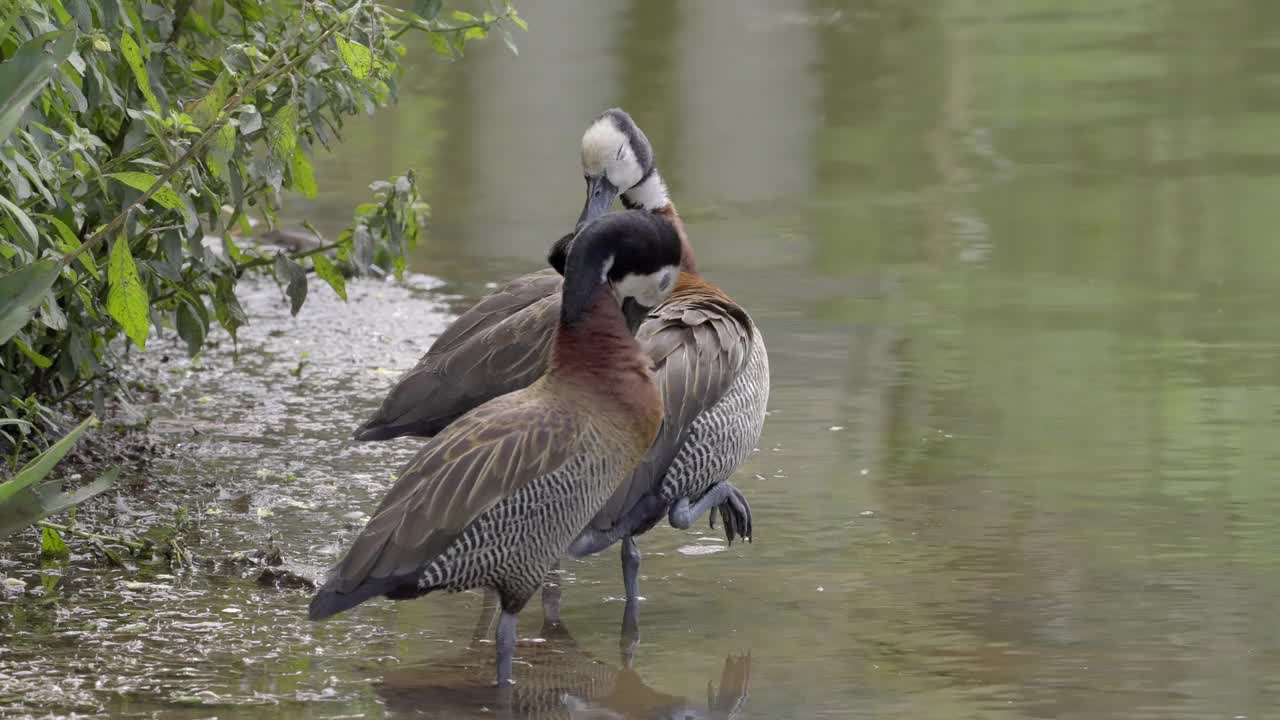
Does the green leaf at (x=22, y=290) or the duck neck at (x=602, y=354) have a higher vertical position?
the green leaf at (x=22, y=290)

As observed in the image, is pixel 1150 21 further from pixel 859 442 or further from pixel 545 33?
pixel 859 442

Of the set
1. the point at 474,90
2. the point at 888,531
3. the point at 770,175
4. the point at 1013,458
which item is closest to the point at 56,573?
the point at 888,531

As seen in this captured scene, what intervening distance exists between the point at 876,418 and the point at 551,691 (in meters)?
2.68

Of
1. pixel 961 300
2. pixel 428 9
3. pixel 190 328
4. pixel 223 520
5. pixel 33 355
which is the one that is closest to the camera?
pixel 33 355

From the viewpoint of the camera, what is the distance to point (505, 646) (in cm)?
534

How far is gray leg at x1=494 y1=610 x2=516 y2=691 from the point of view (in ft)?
17.5

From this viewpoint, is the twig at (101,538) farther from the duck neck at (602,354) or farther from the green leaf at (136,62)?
the duck neck at (602,354)

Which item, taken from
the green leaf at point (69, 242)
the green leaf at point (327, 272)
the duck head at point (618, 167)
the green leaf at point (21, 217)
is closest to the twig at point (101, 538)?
the green leaf at point (69, 242)

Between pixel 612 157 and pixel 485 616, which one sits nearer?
pixel 485 616

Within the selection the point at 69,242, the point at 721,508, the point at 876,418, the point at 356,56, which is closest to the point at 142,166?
the point at 69,242

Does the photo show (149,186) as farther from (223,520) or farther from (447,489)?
(223,520)

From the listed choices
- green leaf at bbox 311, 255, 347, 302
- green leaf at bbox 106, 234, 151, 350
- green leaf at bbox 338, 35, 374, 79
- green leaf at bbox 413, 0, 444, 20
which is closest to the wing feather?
green leaf at bbox 106, 234, 151, 350

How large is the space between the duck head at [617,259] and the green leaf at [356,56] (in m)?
0.84

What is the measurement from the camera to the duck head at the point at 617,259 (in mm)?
5492
